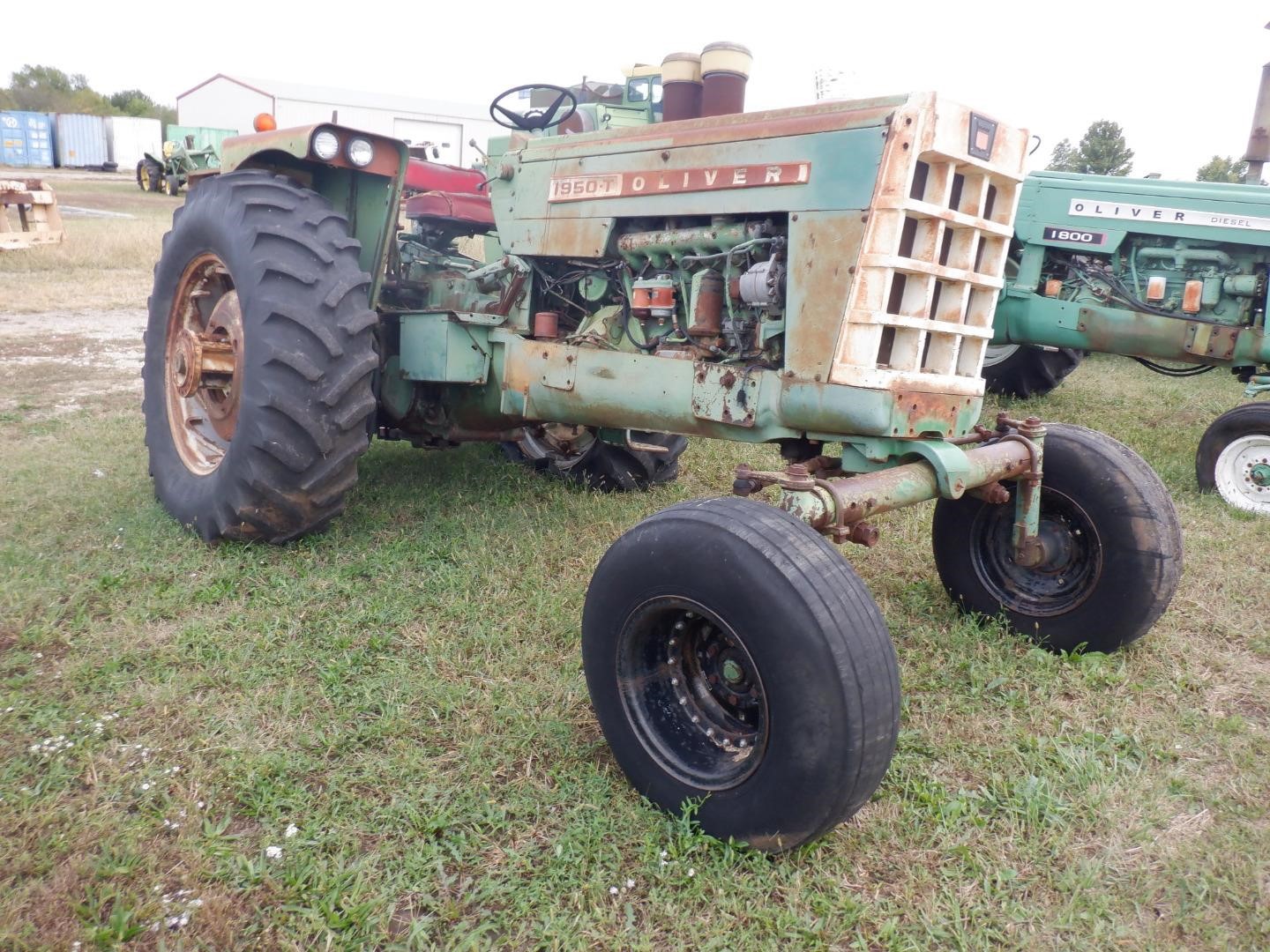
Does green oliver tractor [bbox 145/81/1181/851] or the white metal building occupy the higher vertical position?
the white metal building

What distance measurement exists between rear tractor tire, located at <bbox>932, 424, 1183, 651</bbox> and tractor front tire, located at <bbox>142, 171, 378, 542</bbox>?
91.3 inches

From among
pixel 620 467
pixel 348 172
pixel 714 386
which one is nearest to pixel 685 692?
pixel 714 386

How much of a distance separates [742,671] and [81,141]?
48.3 m

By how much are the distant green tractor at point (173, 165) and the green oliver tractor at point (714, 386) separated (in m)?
18.0

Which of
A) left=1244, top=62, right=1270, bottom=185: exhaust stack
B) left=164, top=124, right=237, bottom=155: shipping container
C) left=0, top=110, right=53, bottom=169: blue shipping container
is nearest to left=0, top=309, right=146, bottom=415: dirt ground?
left=1244, top=62, right=1270, bottom=185: exhaust stack

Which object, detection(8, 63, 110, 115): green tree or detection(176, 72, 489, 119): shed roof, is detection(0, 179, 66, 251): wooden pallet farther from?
detection(8, 63, 110, 115): green tree

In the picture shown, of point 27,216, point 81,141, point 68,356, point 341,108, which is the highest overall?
point 341,108

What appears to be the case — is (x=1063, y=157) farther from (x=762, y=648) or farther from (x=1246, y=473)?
Result: (x=762, y=648)

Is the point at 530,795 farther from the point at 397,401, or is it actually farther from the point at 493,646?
the point at 397,401

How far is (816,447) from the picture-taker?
10.2ft

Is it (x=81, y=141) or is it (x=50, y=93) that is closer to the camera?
(x=81, y=141)

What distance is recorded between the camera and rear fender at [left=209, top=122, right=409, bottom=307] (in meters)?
3.88

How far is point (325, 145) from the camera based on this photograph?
12.5 ft

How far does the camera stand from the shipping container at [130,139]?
1629 inches
